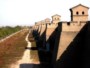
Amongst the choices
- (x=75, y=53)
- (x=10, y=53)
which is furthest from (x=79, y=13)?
(x=10, y=53)

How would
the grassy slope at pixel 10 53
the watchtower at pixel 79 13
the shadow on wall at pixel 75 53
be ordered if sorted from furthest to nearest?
1. the grassy slope at pixel 10 53
2. the watchtower at pixel 79 13
3. the shadow on wall at pixel 75 53

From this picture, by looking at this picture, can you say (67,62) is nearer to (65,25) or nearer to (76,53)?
(76,53)

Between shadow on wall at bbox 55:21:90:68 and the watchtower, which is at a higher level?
the watchtower

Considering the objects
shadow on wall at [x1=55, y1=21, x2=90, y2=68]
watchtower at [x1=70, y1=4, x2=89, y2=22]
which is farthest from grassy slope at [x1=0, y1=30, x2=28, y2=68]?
watchtower at [x1=70, y1=4, x2=89, y2=22]

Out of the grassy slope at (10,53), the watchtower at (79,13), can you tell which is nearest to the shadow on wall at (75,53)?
the watchtower at (79,13)

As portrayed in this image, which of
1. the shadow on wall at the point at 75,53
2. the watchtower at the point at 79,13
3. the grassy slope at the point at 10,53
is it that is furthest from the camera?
the grassy slope at the point at 10,53

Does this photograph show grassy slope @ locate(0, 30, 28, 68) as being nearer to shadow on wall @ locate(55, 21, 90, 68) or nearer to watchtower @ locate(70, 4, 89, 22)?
shadow on wall @ locate(55, 21, 90, 68)

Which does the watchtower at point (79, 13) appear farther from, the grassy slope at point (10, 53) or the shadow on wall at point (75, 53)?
the grassy slope at point (10, 53)

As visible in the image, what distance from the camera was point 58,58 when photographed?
16.4 meters

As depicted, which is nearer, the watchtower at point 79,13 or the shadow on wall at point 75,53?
the shadow on wall at point 75,53

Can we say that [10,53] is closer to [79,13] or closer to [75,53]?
[79,13]

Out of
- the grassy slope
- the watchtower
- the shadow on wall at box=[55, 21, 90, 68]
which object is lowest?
the grassy slope

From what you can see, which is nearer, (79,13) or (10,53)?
(79,13)

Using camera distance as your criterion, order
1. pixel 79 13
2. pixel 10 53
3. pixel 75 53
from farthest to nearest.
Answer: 1. pixel 10 53
2. pixel 79 13
3. pixel 75 53
